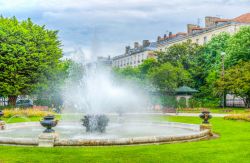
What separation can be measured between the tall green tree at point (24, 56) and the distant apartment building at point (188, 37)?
39671mm

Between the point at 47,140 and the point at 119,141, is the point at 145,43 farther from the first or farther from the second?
the point at 47,140

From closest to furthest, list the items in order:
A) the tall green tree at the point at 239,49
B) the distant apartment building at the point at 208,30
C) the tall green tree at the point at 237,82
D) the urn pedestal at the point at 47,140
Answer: the urn pedestal at the point at 47,140, the tall green tree at the point at 237,82, the tall green tree at the point at 239,49, the distant apartment building at the point at 208,30

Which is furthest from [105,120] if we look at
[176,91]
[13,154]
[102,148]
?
[176,91]

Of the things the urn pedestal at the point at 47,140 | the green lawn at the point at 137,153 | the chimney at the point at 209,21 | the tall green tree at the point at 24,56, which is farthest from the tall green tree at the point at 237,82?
the urn pedestal at the point at 47,140

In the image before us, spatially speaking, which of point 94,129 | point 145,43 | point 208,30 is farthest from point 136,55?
point 94,129

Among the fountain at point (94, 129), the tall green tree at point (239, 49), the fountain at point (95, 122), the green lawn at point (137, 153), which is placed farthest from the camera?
the tall green tree at point (239, 49)

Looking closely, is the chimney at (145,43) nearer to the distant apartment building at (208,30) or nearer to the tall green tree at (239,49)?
the distant apartment building at (208,30)

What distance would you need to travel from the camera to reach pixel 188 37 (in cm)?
8544

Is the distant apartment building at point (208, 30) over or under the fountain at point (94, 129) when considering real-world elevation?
A: over

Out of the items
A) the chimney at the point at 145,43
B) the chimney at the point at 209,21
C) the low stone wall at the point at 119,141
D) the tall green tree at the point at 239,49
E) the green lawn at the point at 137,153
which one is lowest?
the green lawn at the point at 137,153

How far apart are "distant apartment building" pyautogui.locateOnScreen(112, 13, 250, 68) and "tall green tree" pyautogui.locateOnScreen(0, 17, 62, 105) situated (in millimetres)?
39671

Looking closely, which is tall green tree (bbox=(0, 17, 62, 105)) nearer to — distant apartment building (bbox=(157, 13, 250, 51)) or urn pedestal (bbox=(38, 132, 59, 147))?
urn pedestal (bbox=(38, 132, 59, 147))

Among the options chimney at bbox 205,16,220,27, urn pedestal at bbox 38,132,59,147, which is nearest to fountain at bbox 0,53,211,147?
urn pedestal at bbox 38,132,59,147

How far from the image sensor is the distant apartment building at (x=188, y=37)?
7312 centimetres
